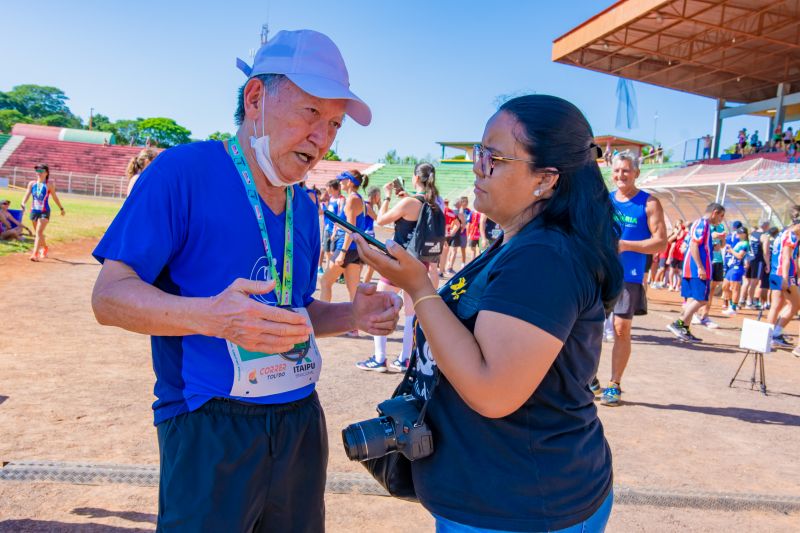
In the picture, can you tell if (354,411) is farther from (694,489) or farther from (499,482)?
(499,482)

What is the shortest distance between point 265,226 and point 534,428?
1028mm

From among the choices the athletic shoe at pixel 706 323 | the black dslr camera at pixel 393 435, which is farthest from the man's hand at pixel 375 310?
the athletic shoe at pixel 706 323

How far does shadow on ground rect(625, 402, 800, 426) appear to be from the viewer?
577cm

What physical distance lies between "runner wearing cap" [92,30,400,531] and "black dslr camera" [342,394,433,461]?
0.80ft

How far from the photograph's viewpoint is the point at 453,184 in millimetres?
47219

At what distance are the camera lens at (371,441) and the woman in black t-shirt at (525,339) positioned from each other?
123mm

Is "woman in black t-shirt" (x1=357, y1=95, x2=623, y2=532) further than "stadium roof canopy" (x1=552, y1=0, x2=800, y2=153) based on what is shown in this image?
No

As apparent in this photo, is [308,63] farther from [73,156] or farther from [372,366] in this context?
[73,156]

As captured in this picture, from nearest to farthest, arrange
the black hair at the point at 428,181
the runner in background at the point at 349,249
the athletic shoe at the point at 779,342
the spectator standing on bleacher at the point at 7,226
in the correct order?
the black hair at the point at 428,181
the runner in background at the point at 349,249
the athletic shoe at the point at 779,342
the spectator standing on bleacher at the point at 7,226

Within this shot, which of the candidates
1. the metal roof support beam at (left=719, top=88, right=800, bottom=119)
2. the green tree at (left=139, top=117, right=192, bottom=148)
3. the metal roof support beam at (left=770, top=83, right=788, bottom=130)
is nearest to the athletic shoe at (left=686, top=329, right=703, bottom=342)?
the metal roof support beam at (left=770, top=83, right=788, bottom=130)

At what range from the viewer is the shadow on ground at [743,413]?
18.9ft

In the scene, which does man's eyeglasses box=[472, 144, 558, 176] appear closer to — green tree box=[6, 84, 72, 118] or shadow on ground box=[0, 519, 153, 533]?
shadow on ground box=[0, 519, 153, 533]

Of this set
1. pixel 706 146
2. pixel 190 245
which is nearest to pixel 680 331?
pixel 190 245

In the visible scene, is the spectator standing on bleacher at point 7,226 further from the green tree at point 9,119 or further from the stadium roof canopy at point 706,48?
the green tree at point 9,119
